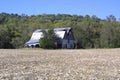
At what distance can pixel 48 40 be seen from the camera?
69000 mm

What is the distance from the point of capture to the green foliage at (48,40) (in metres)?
68.4

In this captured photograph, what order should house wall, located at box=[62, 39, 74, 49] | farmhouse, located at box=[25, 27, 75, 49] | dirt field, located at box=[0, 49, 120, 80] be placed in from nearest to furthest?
dirt field, located at box=[0, 49, 120, 80] → farmhouse, located at box=[25, 27, 75, 49] → house wall, located at box=[62, 39, 74, 49]

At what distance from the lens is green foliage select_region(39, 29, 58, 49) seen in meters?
68.4

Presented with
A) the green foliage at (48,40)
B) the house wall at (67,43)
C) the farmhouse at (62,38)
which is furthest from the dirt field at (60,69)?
the house wall at (67,43)

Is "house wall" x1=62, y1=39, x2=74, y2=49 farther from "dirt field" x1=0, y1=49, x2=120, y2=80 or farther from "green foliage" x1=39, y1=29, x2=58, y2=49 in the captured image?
"dirt field" x1=0, y1=49, x2=120, y2=80

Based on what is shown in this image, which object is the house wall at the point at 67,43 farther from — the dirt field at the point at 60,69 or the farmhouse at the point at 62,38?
the dirt field at the point at 60,69

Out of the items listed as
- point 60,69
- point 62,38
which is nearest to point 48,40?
point 62,38

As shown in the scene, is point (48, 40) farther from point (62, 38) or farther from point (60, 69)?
point (60, 69)

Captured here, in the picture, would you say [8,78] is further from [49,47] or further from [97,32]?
[97,32]

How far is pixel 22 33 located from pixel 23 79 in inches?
3367

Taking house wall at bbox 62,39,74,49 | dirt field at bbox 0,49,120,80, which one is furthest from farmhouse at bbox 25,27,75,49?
dirt field at bbox 0,49,120,80

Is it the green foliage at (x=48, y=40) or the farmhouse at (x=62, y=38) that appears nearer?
the green foliage at (x=48, y=40)

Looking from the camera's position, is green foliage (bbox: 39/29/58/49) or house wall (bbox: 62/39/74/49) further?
house wall (bbox: 62/39/74/49)

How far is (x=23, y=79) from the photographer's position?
12.8 m
